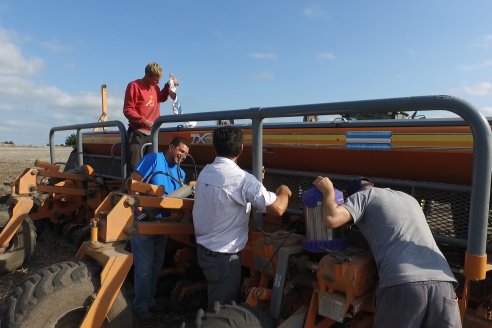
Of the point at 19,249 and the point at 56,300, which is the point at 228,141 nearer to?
the point at 56,300

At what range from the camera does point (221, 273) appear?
9.07 feet

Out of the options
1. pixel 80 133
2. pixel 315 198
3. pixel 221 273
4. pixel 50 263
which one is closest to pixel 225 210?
pixel 221 273

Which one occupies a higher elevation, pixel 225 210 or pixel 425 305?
pixel 225 210

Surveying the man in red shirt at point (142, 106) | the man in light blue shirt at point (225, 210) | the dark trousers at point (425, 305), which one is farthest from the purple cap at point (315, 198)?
the man in red shirt at point (142, 106)

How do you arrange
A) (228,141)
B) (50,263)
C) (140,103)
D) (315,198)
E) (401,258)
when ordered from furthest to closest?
1. (50,263)
2. (140,103)
3. (228,141)
4. (315,198)
5. (401,258)

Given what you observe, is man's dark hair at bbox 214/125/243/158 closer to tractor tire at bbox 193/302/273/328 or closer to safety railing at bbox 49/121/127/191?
tractor tire at bbox 193/302/273/328

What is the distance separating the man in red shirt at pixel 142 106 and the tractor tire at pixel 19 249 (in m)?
1.52

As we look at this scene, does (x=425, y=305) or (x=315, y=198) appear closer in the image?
(x=425, y=305)

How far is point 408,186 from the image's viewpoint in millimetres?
2705

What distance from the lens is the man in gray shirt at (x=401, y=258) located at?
2066mm

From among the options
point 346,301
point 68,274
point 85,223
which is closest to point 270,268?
point 346,301

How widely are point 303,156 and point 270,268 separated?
0.93 metres

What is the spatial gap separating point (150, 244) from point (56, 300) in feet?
3.80

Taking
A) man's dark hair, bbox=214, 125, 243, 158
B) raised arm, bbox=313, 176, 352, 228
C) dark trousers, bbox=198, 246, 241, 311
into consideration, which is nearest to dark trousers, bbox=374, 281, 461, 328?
raised arm, bbox=313, 176, 352, 228
